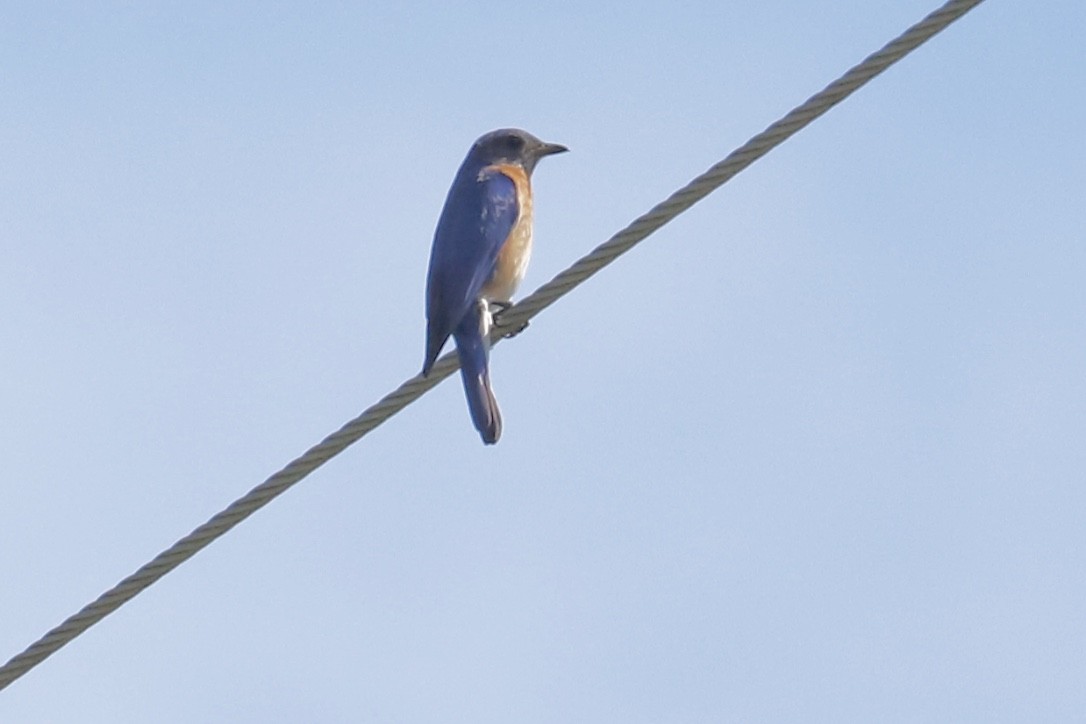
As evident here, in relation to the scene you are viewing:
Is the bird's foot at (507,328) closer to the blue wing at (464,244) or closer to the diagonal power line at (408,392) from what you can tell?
the blue wing at (464,244)

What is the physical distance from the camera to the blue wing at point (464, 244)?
9008mm

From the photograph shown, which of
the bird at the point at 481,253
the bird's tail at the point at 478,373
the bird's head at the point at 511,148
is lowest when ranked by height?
the bird's tail at the point at 478,373

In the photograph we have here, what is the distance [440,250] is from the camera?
9672mm

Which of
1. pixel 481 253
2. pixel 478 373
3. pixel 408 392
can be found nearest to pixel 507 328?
pixel 478 373

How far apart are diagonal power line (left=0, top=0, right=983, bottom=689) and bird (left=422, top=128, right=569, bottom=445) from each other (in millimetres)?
1309

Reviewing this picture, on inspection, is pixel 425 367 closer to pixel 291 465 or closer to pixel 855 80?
pixel 291 465

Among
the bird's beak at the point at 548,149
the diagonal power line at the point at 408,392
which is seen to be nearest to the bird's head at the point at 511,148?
the bird's beak at the point at 548,149

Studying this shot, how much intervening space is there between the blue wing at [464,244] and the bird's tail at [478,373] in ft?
0.22

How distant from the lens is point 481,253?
962cm

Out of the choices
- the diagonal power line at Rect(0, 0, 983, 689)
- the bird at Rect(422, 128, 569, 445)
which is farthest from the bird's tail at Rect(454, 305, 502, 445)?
the diagonal power line at Rect(0, 0, 983, 689)

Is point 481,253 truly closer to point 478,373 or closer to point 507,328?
point 507,328

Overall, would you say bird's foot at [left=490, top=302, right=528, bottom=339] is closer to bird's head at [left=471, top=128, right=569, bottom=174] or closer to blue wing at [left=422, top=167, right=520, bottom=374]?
blue wing at [left=422, top=167, right=520, bottom=374]

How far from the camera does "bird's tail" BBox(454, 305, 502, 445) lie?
8.66 meters

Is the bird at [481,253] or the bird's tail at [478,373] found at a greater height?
the bird at [481,253]
